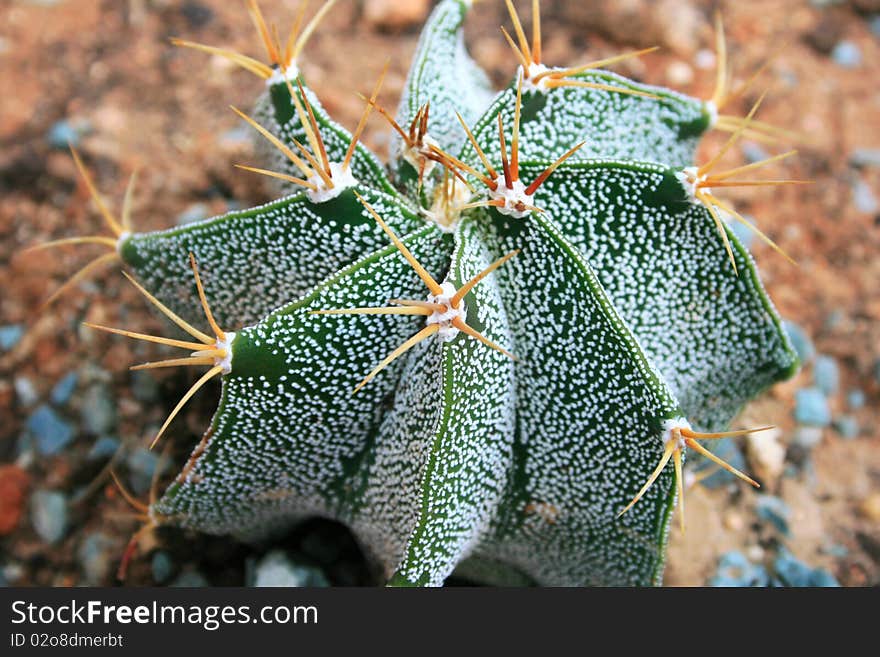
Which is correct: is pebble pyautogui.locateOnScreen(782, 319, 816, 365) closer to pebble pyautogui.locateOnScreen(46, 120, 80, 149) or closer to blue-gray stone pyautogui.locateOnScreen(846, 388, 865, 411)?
blue-gray stone pyautogui.locateOnScreen(846, 388, 865, 411)

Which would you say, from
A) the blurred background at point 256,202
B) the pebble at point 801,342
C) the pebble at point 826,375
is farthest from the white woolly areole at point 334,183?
the pebble at point 826,375

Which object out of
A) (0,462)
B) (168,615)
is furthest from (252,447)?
(0,462)

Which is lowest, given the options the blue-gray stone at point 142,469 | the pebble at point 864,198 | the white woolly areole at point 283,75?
the blue-gray stone at point 142,469

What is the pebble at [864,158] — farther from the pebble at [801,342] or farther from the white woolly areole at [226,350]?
the white woolly areole at [226,350]

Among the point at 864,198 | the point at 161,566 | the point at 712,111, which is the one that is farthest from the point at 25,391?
the point at 864,198

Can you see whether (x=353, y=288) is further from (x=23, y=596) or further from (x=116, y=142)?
(x=116, y=142)

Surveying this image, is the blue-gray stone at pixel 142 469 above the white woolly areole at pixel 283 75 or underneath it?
underneath
